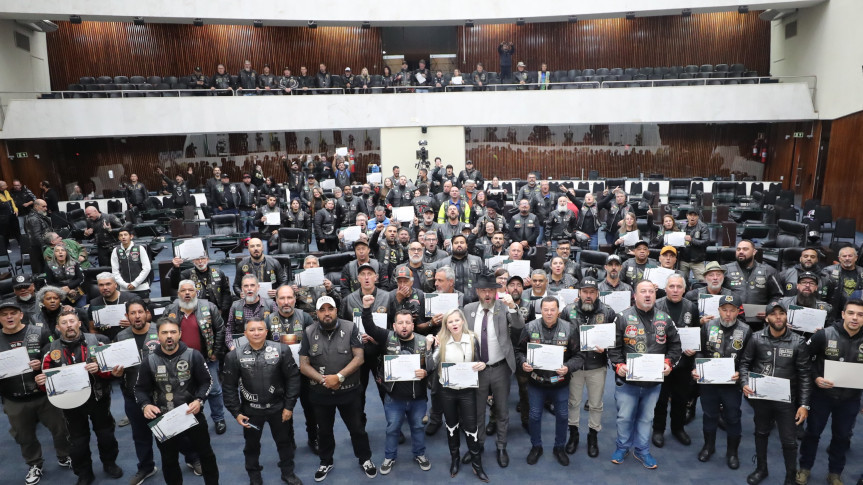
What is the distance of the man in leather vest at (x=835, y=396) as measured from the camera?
5.17 meters

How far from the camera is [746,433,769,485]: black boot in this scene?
5.48m

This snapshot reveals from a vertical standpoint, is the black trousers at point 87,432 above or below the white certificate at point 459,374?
below

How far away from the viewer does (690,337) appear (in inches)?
225

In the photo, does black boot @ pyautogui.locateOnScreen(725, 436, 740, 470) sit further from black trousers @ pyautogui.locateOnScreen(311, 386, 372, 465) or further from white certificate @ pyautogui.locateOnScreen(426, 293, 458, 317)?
black trousers @ pyautogui.locateOnScreen(311, 386, 372, 465)

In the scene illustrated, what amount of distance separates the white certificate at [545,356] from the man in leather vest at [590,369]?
1.36 ft

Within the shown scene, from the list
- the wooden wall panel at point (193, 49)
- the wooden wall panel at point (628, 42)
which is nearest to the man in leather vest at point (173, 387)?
the wooden wall panel at point (193, 49)

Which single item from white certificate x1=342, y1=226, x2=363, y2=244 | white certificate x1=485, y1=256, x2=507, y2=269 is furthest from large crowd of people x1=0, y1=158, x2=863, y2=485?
white certificate x1=342, y1=226, x2=363, y2=244

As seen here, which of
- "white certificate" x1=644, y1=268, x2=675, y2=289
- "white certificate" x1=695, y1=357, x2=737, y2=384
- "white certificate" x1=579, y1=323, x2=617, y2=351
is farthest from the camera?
"white certificate" x1=644, y1=268, x2=675, y2=289

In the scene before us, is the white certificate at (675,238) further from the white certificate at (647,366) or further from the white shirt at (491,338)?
the white shirt at (491,338)

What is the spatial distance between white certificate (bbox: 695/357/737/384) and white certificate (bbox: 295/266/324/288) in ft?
14.5

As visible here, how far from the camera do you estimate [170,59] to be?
22453mm

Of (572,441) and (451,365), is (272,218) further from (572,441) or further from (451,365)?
(572,441)

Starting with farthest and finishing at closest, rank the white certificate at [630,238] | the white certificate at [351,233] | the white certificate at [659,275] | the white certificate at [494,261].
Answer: the white certificate at [351,233], the white certificate at [630,238], the white certificate at [494,261], the white certificate at [659,275]

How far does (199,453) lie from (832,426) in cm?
597
